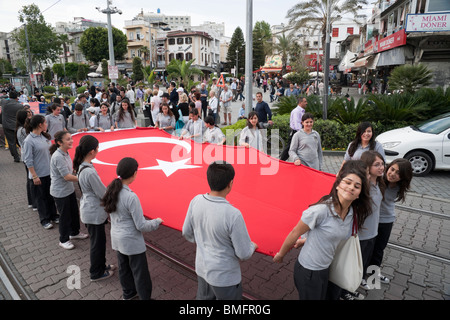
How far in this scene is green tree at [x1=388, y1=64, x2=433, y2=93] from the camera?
516 inches

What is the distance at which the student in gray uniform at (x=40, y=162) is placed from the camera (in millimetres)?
5739

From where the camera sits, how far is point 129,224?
3561mm

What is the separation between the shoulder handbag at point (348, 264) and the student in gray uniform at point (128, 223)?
6.39ft

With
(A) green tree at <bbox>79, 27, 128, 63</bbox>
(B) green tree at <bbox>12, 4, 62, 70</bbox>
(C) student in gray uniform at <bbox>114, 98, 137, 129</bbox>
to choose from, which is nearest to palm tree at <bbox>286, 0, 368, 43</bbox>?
(C) student in gray uniform at <bbox>114, 98, 137, 129</bbox>

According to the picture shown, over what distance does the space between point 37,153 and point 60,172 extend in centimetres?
138

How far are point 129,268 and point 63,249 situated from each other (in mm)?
2253

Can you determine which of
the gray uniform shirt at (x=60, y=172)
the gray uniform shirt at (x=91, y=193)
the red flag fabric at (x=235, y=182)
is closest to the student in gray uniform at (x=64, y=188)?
the gray uniform shirt at (x=60, y=172)

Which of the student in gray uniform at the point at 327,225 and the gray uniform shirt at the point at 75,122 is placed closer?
the student in gray uniform at the point at 327,225

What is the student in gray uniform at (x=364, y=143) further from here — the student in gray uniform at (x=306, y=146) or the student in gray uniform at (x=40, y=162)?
the student in gray uniform at (x=40, y=162)

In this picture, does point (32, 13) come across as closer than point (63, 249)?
No

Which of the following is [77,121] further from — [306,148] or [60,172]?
[306,148]
